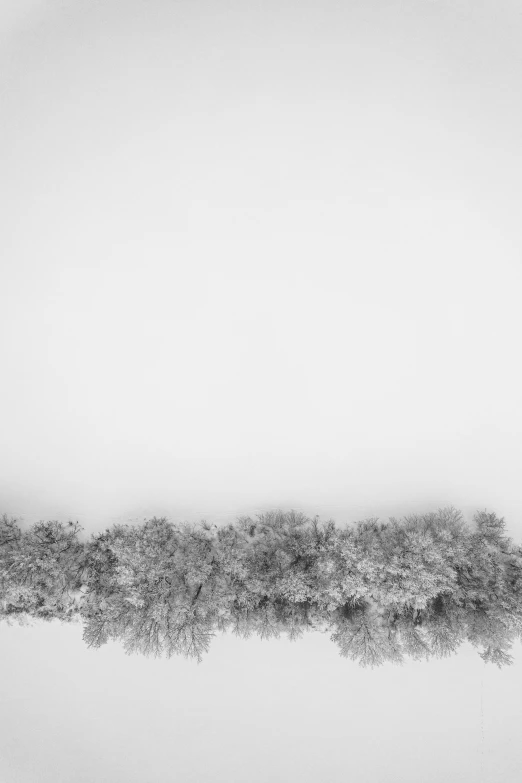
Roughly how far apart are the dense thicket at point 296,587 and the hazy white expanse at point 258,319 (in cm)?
121

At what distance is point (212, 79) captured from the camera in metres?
12.1

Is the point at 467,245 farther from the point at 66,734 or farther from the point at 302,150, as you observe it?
the point at 66,734

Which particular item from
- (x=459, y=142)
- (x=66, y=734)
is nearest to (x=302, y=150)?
(x=459, y=142)

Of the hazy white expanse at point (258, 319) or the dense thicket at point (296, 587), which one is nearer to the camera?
the dense thicket at point (296, 587)

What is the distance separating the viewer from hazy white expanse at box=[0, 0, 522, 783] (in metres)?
12.0

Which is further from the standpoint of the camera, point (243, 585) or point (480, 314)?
point (480, 314)

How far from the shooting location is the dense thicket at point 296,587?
1062cm

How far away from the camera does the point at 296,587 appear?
34.8 ft

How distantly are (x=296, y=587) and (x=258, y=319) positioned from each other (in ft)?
24.3

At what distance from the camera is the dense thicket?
10617 mm

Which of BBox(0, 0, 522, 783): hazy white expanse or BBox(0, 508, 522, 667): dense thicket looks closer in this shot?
BBox(0, 508, 522, 667): dense thicket

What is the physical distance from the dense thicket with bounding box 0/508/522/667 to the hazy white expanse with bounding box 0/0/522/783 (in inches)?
47.5

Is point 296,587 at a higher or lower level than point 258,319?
lower

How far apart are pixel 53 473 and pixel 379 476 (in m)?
9.84
